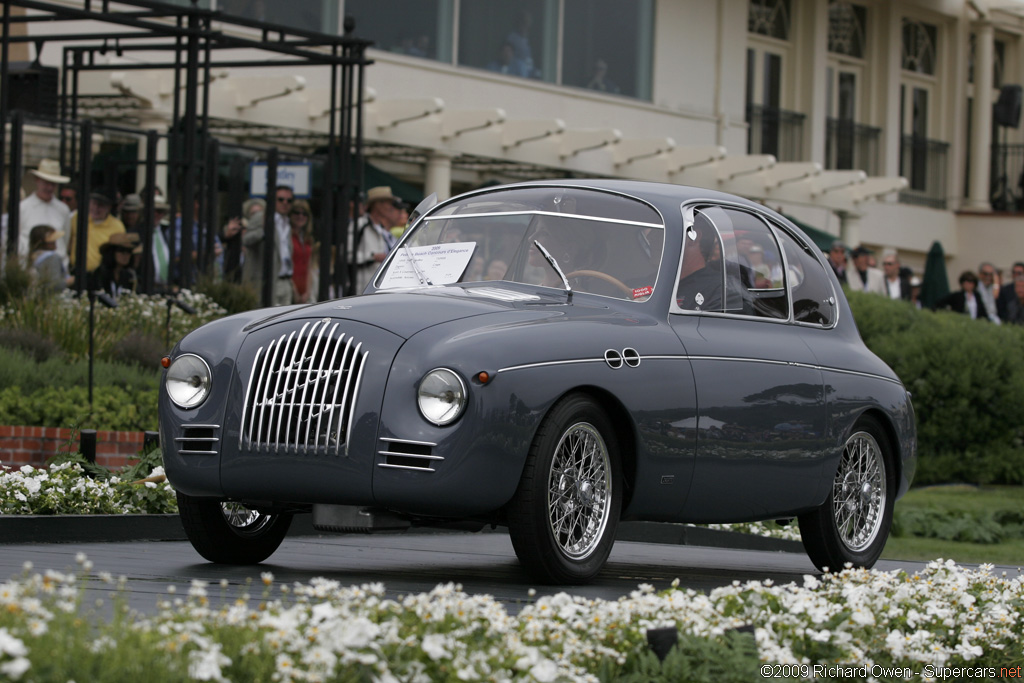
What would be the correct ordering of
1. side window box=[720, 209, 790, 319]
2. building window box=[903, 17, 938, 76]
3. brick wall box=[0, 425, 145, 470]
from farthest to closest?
building window box=[903, 17, 938, 76], brick wall box=[0, 425, 145, 470], side window box=[720, 209, 790, 319]

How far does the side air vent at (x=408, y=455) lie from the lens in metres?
6.70

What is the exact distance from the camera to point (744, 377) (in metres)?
8.09

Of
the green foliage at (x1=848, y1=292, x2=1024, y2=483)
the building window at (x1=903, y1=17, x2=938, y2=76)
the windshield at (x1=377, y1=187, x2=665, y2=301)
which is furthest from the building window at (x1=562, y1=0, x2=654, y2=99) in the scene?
the windshield at (x1=377, y1=187, x2=665, y2=301)

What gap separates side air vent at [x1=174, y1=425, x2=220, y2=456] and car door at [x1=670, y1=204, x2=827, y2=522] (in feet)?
7.08

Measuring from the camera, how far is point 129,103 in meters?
23.1

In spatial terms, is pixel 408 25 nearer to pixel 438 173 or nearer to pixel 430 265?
pixel 438 173

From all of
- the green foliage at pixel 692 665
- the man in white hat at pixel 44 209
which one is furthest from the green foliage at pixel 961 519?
the green foliage at pixel 692 665

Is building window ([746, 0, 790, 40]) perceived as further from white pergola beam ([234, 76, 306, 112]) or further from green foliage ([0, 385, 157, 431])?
green foliage ([0, 385, 157, 431])

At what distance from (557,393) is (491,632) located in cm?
236

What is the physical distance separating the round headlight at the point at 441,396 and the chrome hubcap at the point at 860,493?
9.33 feet

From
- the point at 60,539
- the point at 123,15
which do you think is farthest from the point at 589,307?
the point at 123,15

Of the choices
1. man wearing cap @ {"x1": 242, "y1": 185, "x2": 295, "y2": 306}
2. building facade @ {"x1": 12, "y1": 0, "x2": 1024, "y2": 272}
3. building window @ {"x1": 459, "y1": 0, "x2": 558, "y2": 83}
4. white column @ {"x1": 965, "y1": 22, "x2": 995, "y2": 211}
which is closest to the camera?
man wearing cap @ {"x1": 242, "y1": 185, "x2": 295, "y2": 306}

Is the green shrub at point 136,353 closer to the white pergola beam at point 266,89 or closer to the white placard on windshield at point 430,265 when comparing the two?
the white placard on windshield at point 430,265

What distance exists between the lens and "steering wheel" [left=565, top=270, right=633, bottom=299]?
809 cm
